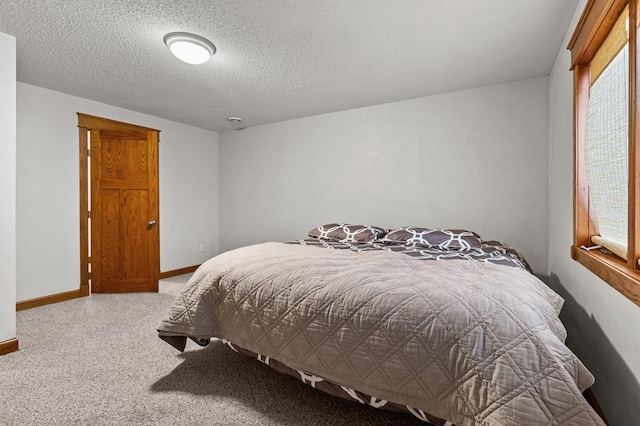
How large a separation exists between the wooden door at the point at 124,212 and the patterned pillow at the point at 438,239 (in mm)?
2966

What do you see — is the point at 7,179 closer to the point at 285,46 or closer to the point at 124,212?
the point at 124,212

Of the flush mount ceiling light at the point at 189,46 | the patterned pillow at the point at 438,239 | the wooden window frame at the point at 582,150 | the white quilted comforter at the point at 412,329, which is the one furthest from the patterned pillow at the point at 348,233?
the flush mount ceiling light at the point at 189,46

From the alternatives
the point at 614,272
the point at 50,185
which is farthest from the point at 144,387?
the point at 50,185

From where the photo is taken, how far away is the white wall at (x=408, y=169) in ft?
9.96

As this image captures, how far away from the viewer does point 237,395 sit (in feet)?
5.62

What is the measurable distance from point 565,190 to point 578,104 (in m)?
0.65

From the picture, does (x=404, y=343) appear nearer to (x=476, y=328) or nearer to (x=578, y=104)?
(x=476, y=328)

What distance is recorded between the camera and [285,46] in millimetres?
2398

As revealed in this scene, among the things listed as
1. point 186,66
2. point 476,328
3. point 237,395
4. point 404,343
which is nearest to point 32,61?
point 186,66

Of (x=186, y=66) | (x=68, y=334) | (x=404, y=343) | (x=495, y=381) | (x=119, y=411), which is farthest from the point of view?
(x=186, y=66)

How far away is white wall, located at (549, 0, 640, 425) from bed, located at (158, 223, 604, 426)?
23 centimetres

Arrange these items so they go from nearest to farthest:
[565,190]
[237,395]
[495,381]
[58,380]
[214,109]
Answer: [495,381], [237,395], [58,380], [565,190], [214,109]

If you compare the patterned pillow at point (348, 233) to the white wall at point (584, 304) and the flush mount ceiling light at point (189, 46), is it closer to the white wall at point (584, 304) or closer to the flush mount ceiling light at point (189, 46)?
the white wall at point (584, 304)

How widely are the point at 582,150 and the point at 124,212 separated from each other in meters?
4.60
